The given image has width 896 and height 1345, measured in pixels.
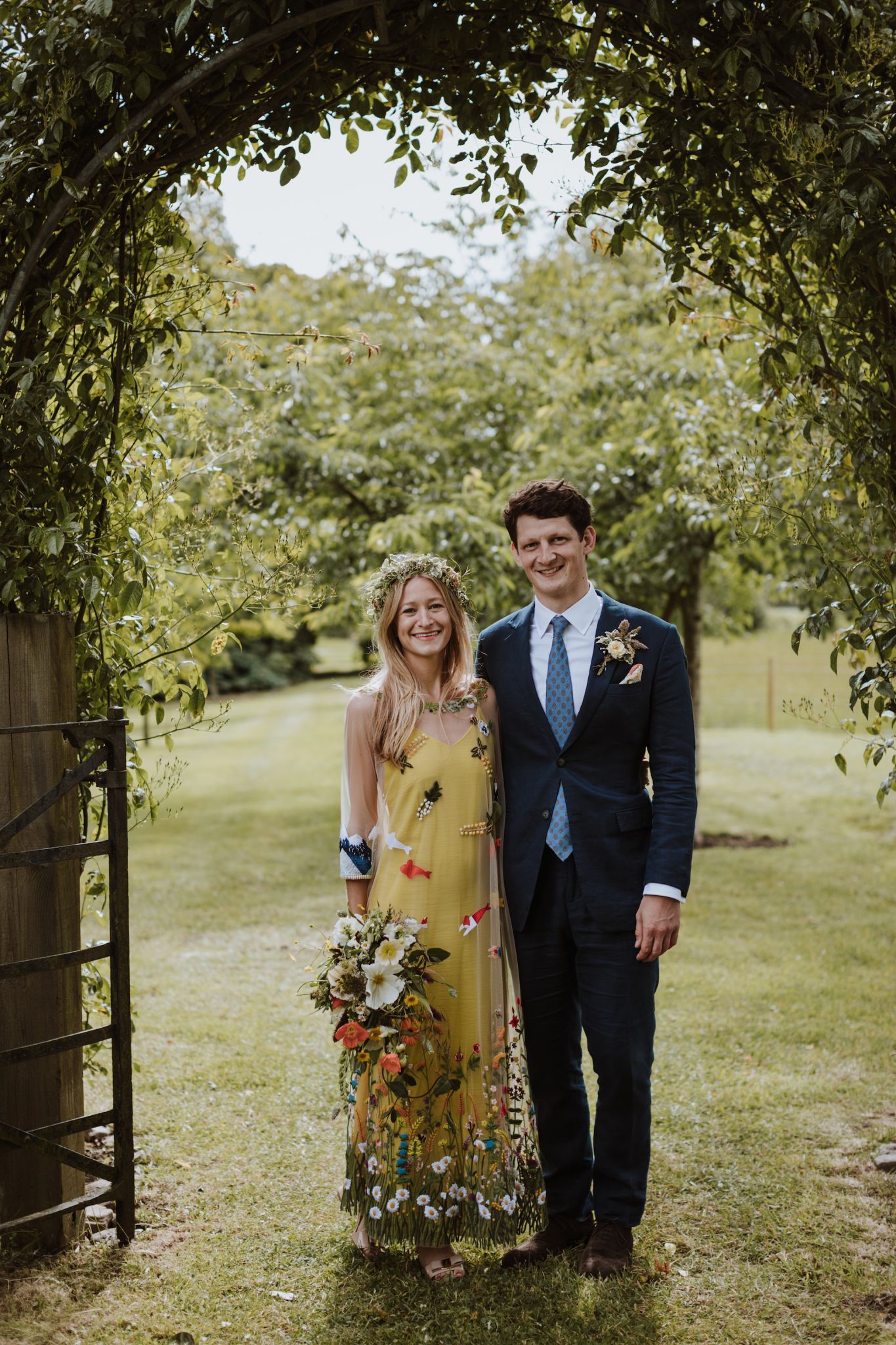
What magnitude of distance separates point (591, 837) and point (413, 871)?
1.68ft

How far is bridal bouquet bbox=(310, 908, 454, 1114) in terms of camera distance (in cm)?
300

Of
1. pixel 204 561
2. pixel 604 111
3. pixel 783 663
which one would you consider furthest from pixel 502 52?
pixel 783 663

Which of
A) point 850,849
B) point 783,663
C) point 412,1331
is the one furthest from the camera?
point 783,663

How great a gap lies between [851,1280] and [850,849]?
7288 millimetres

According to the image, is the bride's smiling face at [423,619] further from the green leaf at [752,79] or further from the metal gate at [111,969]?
the green leaf at [752,79]

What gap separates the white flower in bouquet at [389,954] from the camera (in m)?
2.99

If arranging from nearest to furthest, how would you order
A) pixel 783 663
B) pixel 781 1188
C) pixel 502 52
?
pixel 502 52, pixel 781 1188, pixel 783 663

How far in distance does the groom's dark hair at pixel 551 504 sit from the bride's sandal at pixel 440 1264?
2.10m

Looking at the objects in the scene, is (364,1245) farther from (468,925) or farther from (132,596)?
(132,596)

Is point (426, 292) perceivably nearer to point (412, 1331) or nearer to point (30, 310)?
point (30, 310)

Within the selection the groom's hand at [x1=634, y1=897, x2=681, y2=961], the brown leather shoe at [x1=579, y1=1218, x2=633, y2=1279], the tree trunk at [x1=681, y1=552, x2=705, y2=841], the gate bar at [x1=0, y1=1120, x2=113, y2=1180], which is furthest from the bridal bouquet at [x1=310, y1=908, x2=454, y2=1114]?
the tree trunk at [x1=681, y1=552, x2=705, y2=841]

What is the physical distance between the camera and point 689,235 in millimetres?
3529

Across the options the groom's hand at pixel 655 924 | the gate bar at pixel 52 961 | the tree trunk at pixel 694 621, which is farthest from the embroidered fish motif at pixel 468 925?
the tree trunk at pixel 694 621

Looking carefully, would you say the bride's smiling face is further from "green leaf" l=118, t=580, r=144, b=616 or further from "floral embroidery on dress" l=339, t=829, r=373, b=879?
"green leaf" l=118, t=580, r=144, b=616
